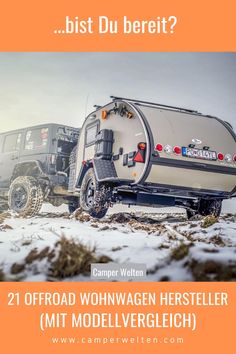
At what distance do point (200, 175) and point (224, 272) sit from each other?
3561 millimetres

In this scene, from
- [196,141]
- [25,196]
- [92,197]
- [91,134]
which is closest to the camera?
[196,141]

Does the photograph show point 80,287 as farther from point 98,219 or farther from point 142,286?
point 98,219

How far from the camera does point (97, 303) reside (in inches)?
96.3

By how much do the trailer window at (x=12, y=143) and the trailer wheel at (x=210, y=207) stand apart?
530 cm

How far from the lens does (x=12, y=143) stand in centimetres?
985

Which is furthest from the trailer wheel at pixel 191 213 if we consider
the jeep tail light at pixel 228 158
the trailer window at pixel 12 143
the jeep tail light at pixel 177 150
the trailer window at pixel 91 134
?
the trailer window at pixel 12 143

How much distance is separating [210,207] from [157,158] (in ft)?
7.80

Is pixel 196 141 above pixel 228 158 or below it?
above

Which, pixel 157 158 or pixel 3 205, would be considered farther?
pixel 3 205

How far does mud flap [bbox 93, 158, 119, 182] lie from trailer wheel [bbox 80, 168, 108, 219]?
0.96ft

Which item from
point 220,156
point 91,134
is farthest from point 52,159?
point 220,156

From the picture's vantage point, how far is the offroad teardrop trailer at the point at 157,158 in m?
5.54

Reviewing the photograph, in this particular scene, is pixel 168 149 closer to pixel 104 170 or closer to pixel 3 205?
pixel 104 170

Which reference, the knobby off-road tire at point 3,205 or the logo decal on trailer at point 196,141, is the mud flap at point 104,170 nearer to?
the logo decal on trailer at point 196,141
